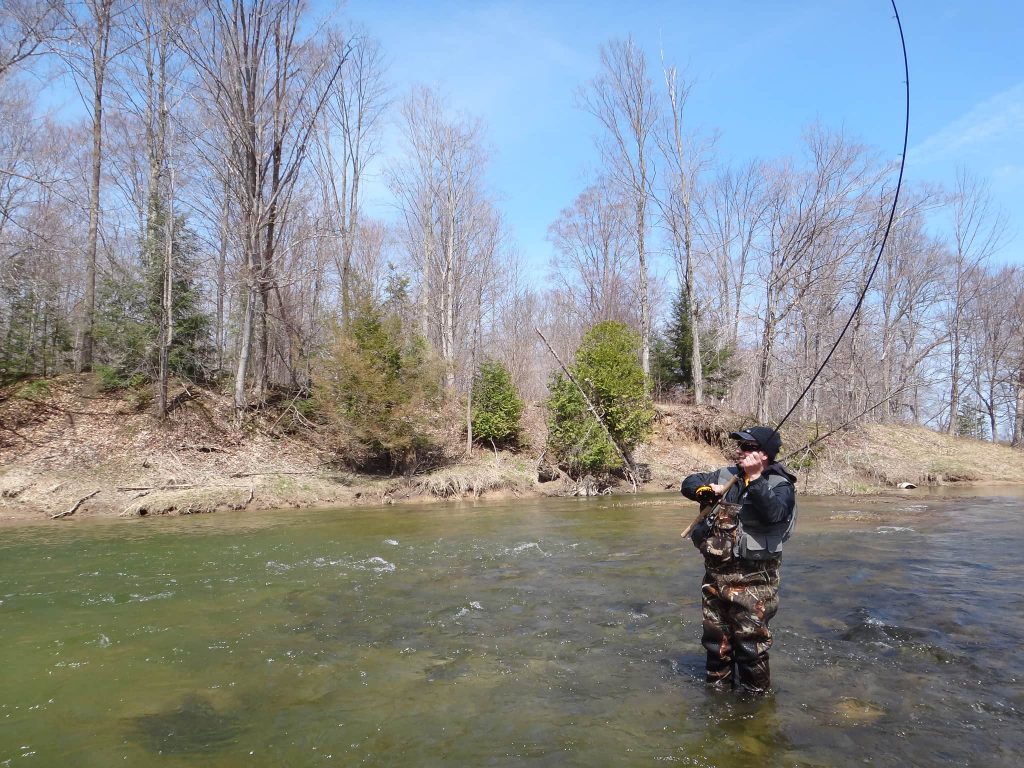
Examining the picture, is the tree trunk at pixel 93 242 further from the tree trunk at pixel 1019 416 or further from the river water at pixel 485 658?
the tree trunk at pixel 1019 416

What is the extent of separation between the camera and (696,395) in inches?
1120

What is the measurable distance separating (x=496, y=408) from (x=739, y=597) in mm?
19949

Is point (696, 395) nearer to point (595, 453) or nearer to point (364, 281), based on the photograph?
point (595, 453)

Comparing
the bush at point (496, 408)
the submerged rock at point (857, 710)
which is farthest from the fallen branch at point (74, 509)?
the submerged rock at point (857, 710)

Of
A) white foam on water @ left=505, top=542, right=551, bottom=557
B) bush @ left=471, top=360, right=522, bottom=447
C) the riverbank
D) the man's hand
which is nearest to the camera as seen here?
the man's hand

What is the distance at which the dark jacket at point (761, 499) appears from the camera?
4516 millimetres

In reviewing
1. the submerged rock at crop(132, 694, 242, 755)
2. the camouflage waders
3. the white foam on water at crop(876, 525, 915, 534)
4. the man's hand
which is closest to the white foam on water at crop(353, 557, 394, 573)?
the submerged rock at crop(132, 694, 242, 755)

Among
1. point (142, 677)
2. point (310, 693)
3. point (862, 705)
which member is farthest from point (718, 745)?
point (142, 677)

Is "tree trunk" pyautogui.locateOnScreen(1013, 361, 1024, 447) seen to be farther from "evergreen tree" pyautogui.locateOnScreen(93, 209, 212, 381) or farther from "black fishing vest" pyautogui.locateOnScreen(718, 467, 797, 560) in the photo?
"evergreen tree" pyautogui.locateOnScreen(93, 209, 212, 381)

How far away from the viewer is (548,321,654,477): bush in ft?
71.4

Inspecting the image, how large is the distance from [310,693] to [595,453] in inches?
673

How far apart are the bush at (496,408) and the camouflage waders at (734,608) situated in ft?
64.0

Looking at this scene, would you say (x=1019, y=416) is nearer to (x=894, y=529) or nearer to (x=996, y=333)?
(x=996, y=333)

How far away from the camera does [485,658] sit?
216 inches
